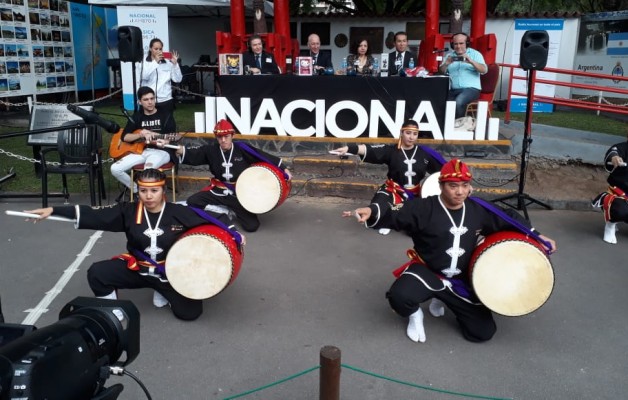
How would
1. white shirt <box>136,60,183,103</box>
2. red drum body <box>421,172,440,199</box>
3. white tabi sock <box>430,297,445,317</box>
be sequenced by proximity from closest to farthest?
1. white tabi sock <box>430,297,445,317</box>
2. red drum body <box>421,172,440,199</box>
3. white shirt <box>136,60,183,103</box>

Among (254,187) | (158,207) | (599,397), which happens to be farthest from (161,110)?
(599,397)

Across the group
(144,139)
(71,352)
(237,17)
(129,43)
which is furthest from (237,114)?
(71,352)

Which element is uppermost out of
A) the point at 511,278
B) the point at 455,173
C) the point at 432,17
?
the point at 432,17

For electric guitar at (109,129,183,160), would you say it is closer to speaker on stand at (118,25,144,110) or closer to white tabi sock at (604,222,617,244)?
speaker on stand at (118,25,144,110)

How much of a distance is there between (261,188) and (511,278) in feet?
10.1

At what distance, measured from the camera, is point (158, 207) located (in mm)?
4105

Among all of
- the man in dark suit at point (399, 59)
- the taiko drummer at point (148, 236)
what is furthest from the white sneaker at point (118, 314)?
the man in dark suit at point (399, 59)

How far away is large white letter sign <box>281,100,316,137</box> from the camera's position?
26.1 ft

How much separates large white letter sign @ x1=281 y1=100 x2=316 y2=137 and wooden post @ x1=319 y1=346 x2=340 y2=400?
573 centimetres

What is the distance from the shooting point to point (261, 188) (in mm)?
6008

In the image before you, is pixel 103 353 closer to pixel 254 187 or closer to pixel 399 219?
pixel 399 219

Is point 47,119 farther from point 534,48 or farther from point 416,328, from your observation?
point 534,48

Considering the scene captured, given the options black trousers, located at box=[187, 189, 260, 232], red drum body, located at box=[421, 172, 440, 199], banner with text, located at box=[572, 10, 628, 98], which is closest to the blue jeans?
red drum body, located at box=[421, 172, 440, 199]

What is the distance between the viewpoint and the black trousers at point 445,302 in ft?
12.6
